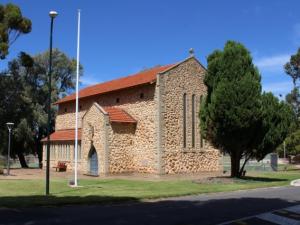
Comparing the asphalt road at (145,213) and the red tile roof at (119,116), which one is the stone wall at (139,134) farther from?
the asphalt road at (145,213)

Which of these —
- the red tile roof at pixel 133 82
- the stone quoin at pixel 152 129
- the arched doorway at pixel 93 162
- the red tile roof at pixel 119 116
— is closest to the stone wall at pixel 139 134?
the stone quoin at pixel 152 129

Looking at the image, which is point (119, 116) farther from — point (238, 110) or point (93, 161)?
point (238, 110)

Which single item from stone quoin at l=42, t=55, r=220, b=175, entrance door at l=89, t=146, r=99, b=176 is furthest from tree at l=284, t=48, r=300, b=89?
entrance door at l=89, t=146, r=99, b=176

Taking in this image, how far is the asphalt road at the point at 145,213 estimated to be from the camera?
12447 mm

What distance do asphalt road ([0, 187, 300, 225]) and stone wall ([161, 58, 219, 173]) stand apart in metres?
18.8

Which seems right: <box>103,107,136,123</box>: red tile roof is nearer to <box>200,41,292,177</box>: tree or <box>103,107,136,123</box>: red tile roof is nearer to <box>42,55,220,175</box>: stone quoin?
<box>42,55,220,175</box>: stone quoin

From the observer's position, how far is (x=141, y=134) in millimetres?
38156

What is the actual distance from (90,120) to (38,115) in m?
18.4

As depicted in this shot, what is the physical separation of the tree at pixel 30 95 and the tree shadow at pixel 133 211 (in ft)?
121

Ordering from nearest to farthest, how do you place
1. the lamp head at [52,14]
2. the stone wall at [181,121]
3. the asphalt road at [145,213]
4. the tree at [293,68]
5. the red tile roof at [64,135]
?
1. the asphalt road at [145,213]
2. the lamp head at [52,14]
3. the stone wall at [181,121]
4. the red tile roof at [64,135]
5. the tree at [293,68]

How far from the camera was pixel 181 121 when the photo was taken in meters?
37.9

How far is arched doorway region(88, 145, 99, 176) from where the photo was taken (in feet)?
126

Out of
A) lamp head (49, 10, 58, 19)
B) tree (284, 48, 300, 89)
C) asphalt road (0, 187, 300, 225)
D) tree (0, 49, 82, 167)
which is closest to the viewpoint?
asphalt road (0, 187, 300, 225)

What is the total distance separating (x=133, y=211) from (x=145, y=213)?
725mm
